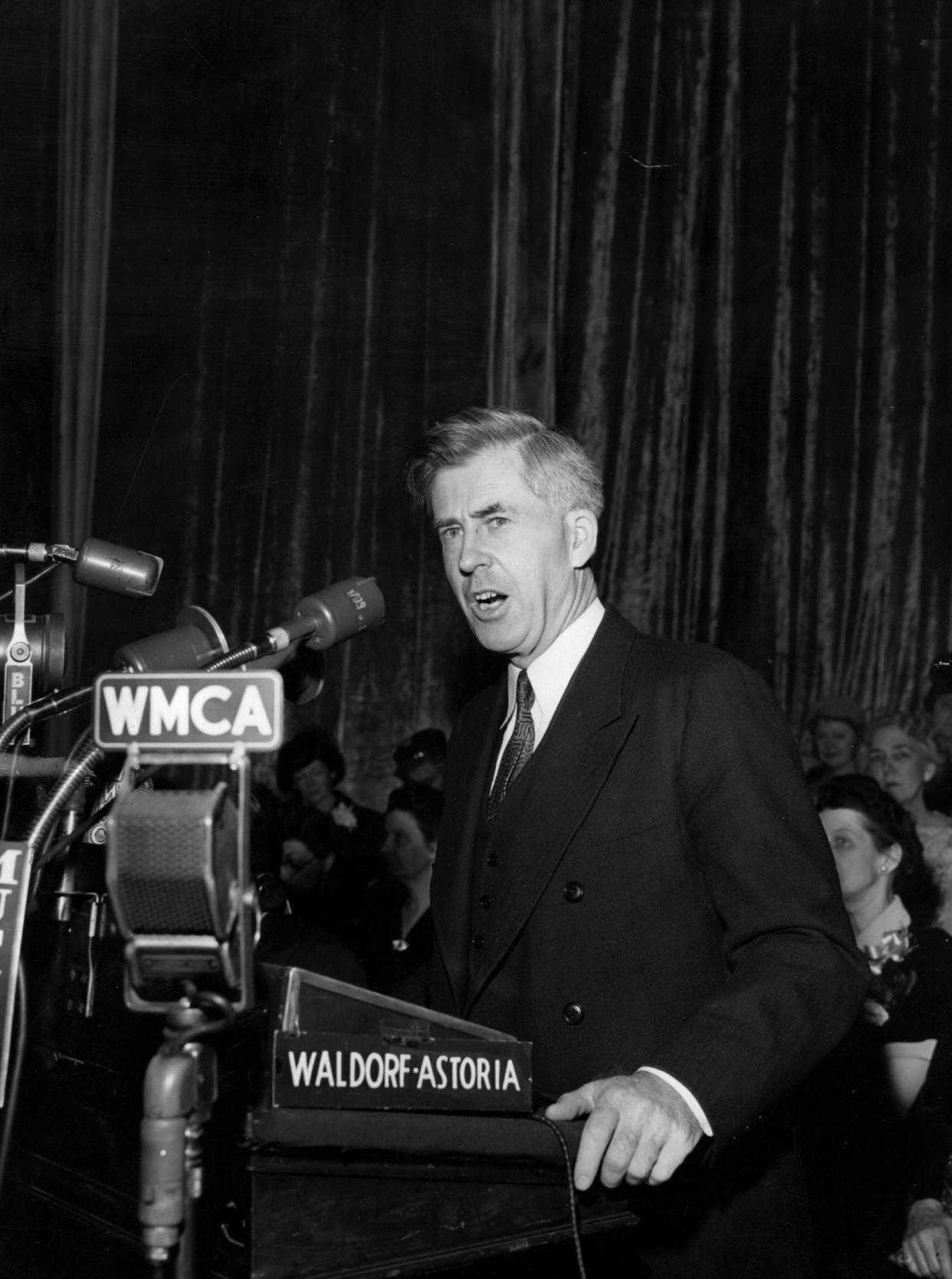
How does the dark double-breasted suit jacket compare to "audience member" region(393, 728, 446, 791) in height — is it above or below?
above

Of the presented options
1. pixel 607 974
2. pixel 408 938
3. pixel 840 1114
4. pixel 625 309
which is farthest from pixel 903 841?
pixel 625 309

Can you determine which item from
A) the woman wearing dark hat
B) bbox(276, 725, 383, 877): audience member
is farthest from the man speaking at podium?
the woman wearing dark hat

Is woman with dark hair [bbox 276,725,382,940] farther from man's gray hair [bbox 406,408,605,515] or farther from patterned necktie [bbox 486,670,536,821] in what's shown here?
man's gray hair [bbox 406,408,605,515]

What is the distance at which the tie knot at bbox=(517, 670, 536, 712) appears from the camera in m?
2.22

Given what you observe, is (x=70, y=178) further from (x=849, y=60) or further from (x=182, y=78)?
(x=849, y=60)

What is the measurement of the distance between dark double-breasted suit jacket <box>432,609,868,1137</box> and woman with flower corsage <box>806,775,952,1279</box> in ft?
5.84

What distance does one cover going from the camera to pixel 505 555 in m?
2.17

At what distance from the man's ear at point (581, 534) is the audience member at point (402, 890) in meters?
2.21

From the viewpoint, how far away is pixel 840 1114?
351 cm

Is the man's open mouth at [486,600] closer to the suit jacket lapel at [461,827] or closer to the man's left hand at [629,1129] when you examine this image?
the suit jacket lapel at [461,827]

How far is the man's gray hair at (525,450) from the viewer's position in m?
2.21

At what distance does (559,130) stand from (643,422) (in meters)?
1.46

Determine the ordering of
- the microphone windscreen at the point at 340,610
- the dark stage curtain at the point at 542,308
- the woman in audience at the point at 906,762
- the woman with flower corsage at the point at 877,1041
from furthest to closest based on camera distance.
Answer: the dark stage curtain at the point at 542,308
the woman in audience at the point at 906,762
the woman with flower corsage at the point at 877,1041
the microphone windscreen at the point at 340,610

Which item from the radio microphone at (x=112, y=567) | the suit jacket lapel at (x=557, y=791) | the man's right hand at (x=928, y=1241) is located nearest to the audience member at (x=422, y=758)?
the man's right hand at (x=928, y=1241)
